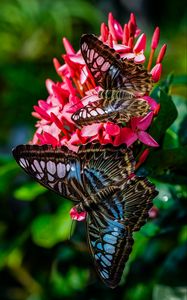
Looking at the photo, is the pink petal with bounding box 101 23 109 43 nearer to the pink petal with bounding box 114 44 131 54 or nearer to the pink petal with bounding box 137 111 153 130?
the pink petal with bounding box 114 44 131 54

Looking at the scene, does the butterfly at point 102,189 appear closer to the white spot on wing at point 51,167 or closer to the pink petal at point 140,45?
the white spot on wing at point 51,167

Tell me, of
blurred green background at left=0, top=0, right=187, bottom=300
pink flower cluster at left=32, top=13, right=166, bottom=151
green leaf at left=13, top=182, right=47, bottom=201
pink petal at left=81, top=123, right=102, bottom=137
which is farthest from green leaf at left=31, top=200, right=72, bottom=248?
pink petal at left=81, top=123, right=102, bottom=137

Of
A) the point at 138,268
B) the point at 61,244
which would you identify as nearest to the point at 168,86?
the point at 138,268

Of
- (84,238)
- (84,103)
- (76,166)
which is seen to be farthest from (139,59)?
(84,238)

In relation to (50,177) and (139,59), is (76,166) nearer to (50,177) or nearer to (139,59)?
(50,177)

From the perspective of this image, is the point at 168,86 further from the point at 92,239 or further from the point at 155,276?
the point at 155,276

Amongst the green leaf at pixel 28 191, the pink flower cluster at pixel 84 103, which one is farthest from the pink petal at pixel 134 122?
the green leaf at pixel 28 191
